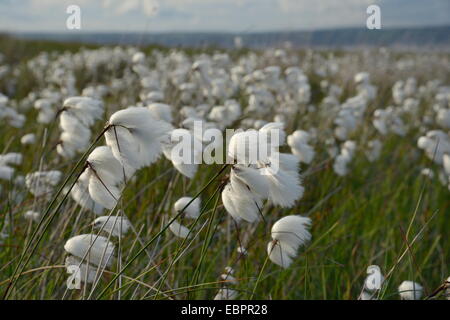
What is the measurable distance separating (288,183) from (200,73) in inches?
99.7

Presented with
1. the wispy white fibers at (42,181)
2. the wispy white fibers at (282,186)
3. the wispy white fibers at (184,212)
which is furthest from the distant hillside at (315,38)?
the wispy white fibers at (282,186)

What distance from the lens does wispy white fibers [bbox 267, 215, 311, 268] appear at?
5.25ft

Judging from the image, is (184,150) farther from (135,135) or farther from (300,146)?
(300,146)

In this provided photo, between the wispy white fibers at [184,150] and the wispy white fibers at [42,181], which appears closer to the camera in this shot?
the wispy white fibers at [184,150]

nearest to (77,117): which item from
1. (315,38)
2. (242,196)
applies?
(242,196)

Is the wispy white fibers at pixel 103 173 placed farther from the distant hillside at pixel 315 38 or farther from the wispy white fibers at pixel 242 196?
the distant hillside at pixel 315 38

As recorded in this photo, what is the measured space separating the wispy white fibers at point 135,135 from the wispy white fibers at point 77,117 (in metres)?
0.37

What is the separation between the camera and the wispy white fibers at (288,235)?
1602 millimetres

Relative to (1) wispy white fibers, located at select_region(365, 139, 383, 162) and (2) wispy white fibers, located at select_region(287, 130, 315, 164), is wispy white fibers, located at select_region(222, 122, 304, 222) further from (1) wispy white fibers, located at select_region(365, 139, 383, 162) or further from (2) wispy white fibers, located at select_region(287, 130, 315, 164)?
(1) wispy white fibers, located at select_region(365, 139, 383, 162)

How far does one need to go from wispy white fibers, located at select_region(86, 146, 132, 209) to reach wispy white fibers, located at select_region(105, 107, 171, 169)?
0.06 metres

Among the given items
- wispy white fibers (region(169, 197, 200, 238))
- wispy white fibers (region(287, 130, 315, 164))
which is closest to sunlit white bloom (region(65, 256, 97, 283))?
wispy white fibers (region(169, 197, 200, 238))

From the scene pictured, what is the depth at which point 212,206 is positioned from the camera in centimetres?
306
